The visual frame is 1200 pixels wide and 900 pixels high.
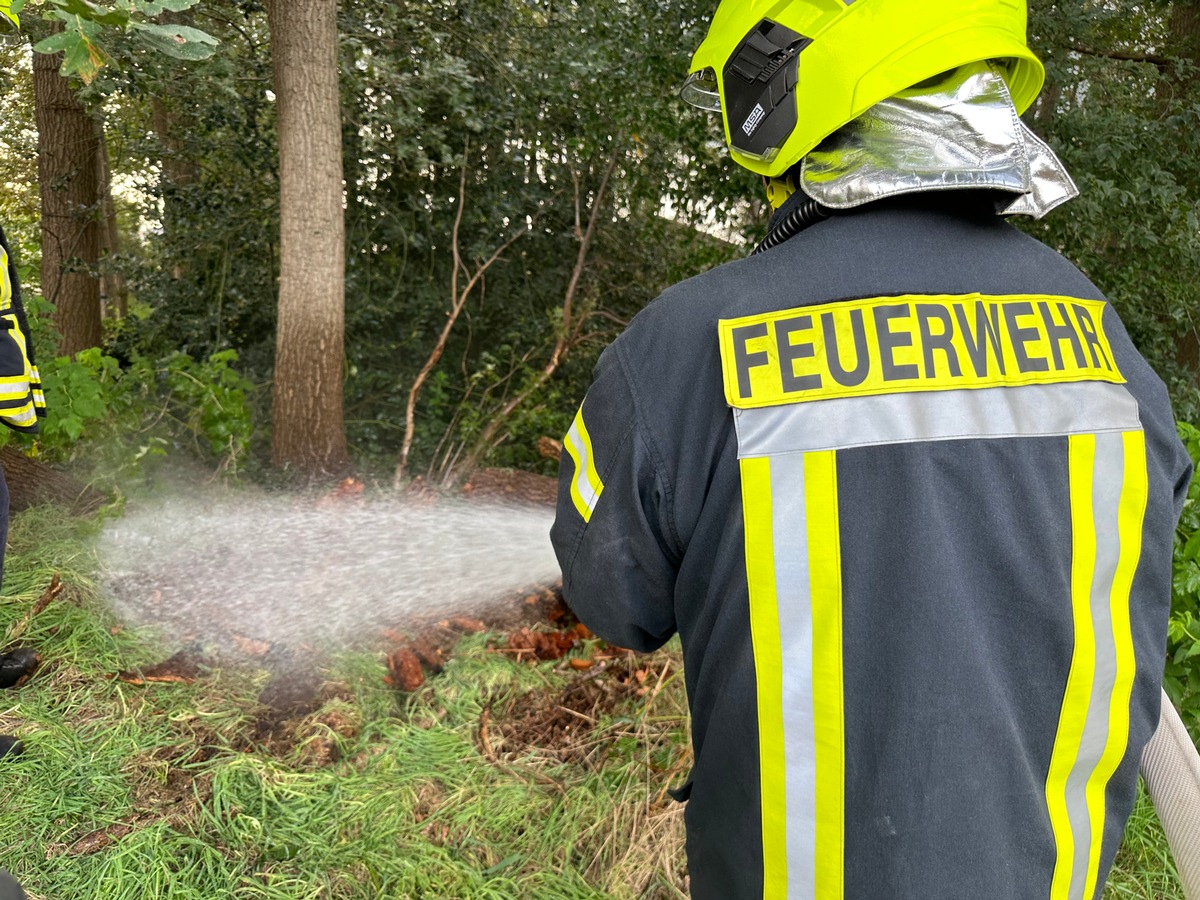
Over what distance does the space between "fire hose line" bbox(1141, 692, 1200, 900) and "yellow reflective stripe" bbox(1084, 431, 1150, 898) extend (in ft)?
1.55

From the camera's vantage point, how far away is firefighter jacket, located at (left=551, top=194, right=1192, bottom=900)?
1.19 metres

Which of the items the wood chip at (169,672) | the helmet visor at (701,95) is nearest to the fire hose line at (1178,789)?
the helmet visor at (701,95)

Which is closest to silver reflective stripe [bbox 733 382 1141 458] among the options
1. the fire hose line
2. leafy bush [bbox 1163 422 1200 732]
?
the fire hose line

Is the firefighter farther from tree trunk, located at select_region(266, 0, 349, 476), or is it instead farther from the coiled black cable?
Result: tree trunk, located at select_region(266, 0, 349, 476)

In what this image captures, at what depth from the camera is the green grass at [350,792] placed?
2.60 metres

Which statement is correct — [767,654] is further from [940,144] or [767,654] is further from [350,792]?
[350,792]

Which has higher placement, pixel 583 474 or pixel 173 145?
pixel 173 145

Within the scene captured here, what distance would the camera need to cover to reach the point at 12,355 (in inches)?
128

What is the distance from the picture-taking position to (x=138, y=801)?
2834 mm

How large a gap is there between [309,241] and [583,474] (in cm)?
445

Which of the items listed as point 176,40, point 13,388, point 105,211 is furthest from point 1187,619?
point 105,211

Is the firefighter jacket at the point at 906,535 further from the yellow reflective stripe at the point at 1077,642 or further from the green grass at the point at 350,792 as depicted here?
the green grass at the point at 350,792

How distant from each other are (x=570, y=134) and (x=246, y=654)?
497 cm

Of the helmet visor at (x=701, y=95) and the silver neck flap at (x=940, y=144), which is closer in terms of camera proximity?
the silver neck flap at (x=940, y=144)
